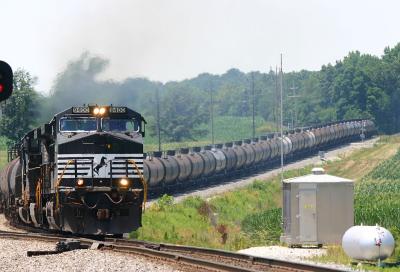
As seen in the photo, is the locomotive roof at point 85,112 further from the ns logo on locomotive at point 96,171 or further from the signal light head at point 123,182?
the signal light head at point 123,182

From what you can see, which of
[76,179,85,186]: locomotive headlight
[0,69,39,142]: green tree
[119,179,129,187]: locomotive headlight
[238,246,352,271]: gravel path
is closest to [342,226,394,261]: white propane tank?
[238,246,352,271]: gravel path

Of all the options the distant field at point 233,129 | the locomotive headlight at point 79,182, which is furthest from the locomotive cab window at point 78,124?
the distant field at point 233,129

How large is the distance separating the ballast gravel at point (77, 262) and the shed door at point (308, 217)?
10.1 m

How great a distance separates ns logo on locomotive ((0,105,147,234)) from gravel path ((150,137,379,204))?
75.2 feet

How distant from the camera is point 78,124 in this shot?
2714cm

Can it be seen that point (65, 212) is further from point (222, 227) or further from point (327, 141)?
point (327, 141)

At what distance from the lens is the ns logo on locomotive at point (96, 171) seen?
26438 millimetres

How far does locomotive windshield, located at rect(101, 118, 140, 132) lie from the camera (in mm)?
27294

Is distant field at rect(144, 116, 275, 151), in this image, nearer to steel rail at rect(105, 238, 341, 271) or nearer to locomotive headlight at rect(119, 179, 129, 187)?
locomotive headlight at rect(119, 179, 129, 187)

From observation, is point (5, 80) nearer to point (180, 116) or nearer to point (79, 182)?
point (79, 182)

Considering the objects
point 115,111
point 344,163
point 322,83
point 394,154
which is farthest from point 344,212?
point 322,83

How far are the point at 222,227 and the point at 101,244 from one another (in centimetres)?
1493

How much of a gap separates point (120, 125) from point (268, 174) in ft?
173

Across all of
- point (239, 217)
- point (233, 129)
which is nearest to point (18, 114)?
point (239, 217)
